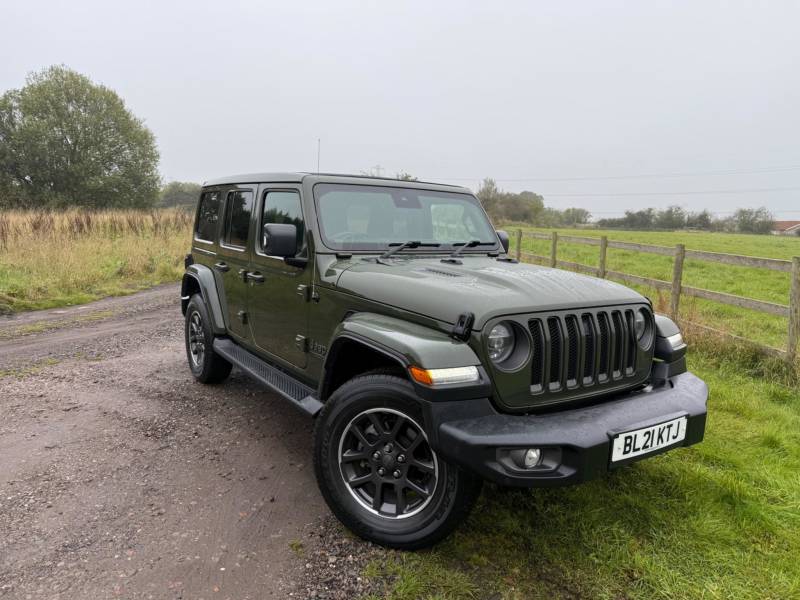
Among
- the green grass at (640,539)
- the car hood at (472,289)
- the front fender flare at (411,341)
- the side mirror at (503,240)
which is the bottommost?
the green grass at (640,539)

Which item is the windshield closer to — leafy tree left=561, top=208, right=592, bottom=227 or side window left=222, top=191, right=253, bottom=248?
side window left=222, top=191, right=253, bottom=248

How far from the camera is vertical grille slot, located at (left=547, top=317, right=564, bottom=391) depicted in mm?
2455

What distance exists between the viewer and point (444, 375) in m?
2.23

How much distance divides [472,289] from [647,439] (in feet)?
3.56

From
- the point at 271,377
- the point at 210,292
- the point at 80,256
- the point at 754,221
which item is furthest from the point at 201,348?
the point at 754,221

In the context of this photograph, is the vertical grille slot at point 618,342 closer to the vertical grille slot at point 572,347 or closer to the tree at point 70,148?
the vertical grille slot at point 572,347

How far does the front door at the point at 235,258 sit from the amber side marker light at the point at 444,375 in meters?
2.31

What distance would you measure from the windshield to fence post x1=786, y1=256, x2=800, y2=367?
3.35 m

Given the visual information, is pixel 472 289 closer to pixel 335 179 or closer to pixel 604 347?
pixel 604 347

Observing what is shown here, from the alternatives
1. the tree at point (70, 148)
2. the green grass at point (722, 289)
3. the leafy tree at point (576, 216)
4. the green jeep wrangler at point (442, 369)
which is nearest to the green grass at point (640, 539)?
the green jeep wrangler at point (442, 369)

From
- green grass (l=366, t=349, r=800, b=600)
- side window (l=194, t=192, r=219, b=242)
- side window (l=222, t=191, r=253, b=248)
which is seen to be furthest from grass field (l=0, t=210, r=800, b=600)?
side window (l=194, t=192, r=219, b=242)

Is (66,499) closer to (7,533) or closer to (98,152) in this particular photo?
(7,533)

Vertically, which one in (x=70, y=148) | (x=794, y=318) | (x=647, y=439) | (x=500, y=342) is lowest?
(x=647, y=439)

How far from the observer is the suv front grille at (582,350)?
2.43 meters
